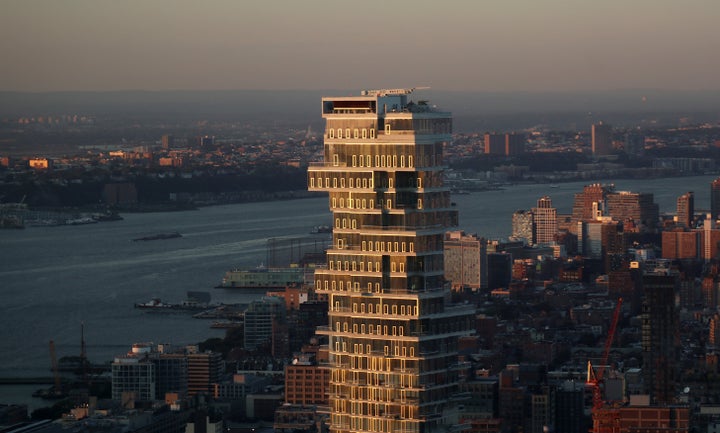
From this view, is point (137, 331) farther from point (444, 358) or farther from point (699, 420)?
point (444, 358)

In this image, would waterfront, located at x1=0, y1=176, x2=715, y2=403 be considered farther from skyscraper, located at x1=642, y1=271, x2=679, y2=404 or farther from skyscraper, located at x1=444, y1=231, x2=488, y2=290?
skyscraper, located at x1=642, y1=271, x2=679, y2=404

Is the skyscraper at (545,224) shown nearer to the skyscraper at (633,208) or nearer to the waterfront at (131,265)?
the waterfront at (131,265)

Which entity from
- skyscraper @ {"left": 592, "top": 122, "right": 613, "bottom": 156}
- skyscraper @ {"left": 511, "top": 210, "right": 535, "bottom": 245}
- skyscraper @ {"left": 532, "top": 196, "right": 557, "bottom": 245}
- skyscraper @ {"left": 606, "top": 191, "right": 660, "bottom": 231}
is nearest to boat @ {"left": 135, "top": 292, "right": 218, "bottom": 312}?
skyscraper @ {"left": 511, "top": 210, "right": 535, "bottom": 245}

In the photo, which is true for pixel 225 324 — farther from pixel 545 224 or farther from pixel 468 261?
pixel 545 224

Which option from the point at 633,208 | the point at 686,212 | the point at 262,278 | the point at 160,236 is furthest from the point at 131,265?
the point at 633,208

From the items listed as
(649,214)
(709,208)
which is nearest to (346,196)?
(649,214)

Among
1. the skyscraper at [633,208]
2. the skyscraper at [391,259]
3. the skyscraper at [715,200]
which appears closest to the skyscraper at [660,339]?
the skyscraper at [391,259]

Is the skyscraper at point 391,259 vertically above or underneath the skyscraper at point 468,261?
above
